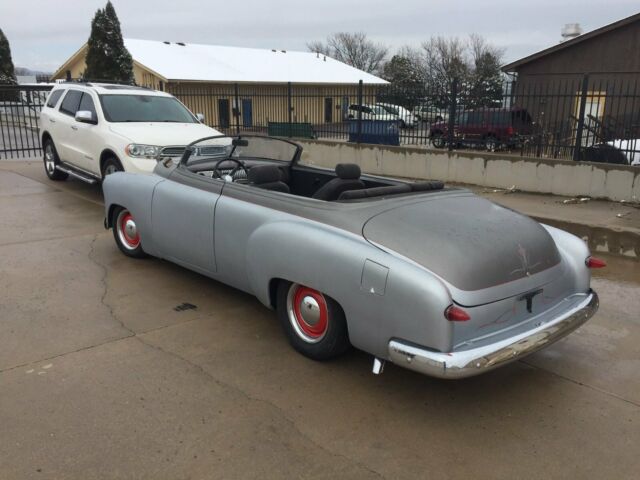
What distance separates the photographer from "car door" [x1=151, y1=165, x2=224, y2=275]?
15.7 feet

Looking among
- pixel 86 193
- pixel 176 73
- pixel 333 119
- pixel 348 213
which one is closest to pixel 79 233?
pixel 86 193

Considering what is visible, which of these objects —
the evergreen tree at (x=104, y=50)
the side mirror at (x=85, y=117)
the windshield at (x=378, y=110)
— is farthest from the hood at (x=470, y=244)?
the evergreen tree at (x=104, y=50)

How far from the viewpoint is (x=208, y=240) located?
4.73 metres

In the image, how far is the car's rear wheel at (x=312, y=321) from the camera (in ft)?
12.3

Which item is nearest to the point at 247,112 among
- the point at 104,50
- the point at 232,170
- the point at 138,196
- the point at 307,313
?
the point at 104,50

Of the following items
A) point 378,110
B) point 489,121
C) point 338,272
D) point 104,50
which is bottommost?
point 338,272

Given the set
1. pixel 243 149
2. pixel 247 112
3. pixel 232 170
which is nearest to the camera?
pixel 232 170

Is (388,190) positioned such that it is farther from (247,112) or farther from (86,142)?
(247,112)

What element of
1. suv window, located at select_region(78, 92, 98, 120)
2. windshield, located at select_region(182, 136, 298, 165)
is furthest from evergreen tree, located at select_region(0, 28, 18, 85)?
windshield, located at select_region(182, 136, 298, 165)

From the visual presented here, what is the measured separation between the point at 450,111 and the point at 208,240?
28.9 ft

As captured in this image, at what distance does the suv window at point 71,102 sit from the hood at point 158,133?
1475 millimetres

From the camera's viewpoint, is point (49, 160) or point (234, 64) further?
point (234, 64)

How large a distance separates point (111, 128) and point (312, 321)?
20.2ft

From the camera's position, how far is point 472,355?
3119 mm
